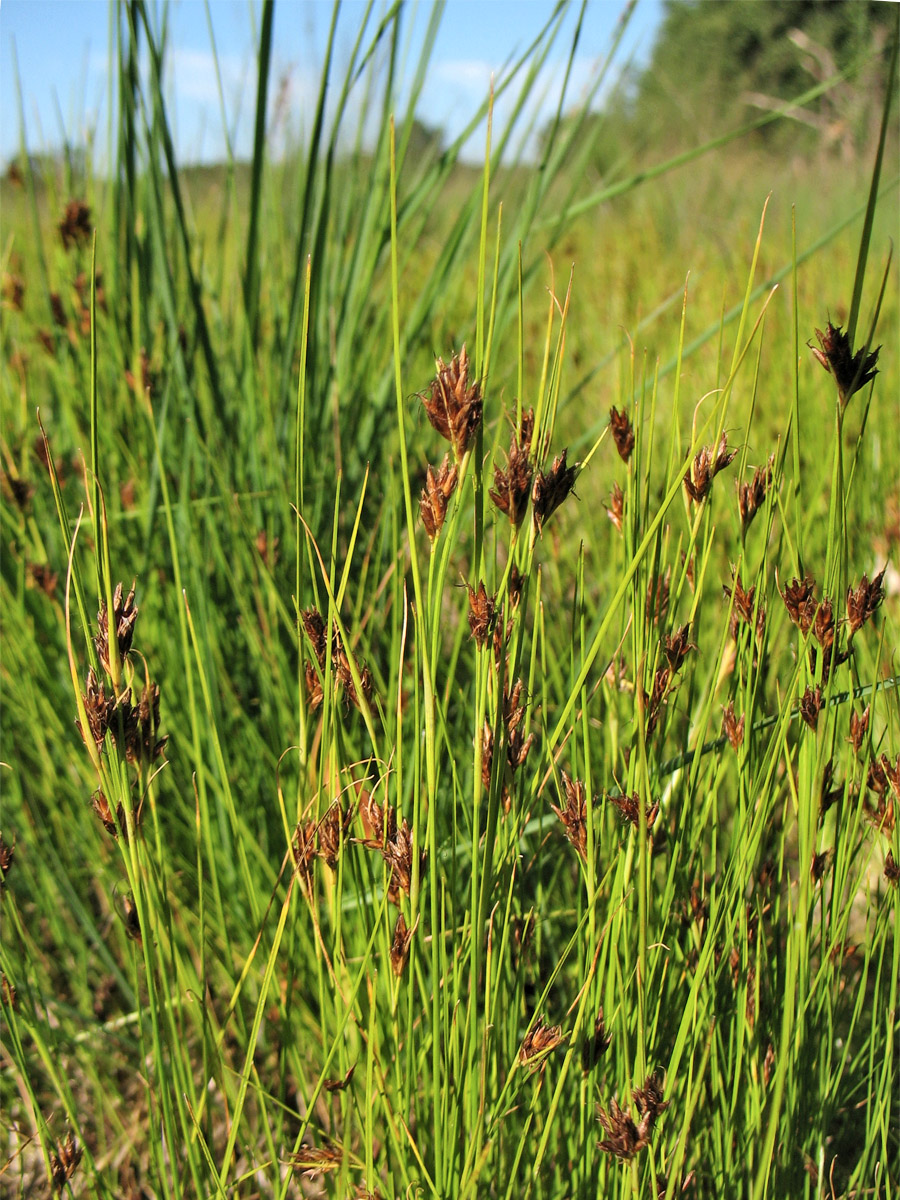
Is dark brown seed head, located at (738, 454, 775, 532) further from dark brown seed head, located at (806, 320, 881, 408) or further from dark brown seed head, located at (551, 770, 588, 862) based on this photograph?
dark brown seed head, located at (551, 770, 588, 862)

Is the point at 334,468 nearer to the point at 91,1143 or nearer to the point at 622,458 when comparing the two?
the point at 622,458

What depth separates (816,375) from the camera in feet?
7.18

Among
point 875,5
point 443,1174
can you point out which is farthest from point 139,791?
point 875,5

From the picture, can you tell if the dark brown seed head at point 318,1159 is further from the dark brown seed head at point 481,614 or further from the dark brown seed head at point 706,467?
the dark brown seed head at point 706,467

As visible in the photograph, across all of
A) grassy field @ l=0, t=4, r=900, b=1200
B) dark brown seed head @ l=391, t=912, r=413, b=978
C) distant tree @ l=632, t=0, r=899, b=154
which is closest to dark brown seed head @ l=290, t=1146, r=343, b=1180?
grassy field @ l=0, t=4, r=900, b=1200

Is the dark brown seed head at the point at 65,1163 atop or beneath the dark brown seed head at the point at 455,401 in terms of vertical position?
beneath

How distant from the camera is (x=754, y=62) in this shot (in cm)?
431

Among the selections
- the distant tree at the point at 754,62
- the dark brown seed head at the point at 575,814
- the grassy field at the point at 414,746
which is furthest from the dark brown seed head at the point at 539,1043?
the distant tree at the point at 754,62

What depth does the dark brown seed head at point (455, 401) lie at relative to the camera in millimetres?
464

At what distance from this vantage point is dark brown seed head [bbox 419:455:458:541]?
1.61 ft

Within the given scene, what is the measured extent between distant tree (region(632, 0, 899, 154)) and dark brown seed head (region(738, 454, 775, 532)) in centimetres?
334

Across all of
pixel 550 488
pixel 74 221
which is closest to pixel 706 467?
pixel 550 488

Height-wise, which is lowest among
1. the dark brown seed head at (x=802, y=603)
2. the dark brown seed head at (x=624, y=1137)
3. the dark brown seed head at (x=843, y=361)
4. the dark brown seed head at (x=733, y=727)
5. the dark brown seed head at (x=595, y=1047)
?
the dark brown seed head at (x=595, y=1047)

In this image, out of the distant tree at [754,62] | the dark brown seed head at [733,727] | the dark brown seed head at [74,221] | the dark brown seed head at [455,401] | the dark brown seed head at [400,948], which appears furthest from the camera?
the distant tree at [754,62]
